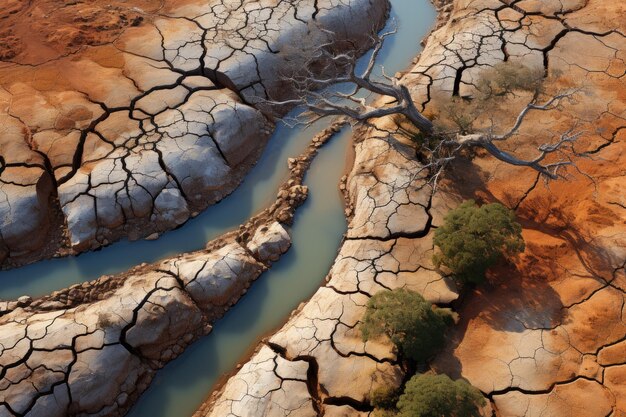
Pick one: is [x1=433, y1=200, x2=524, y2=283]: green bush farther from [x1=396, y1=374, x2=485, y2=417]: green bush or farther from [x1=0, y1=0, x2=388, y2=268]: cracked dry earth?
[x1=0, y1=0, x2=388, y2=268]: cracked dry earth

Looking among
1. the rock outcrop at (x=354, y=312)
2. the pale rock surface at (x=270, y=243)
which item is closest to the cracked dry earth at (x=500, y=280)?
the rock outcrop at (x=354, y=312)

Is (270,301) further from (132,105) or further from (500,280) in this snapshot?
(132,105)

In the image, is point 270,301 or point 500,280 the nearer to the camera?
point 500,280

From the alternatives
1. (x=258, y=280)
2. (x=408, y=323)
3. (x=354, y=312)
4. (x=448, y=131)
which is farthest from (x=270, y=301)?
(x=448, y=131)

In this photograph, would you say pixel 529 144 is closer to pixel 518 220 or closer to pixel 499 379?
pixel 518 220

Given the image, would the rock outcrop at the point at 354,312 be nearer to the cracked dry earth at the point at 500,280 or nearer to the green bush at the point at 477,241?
the cracked dry earth at the point at 500,280

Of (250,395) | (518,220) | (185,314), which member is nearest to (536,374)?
(518,220)
